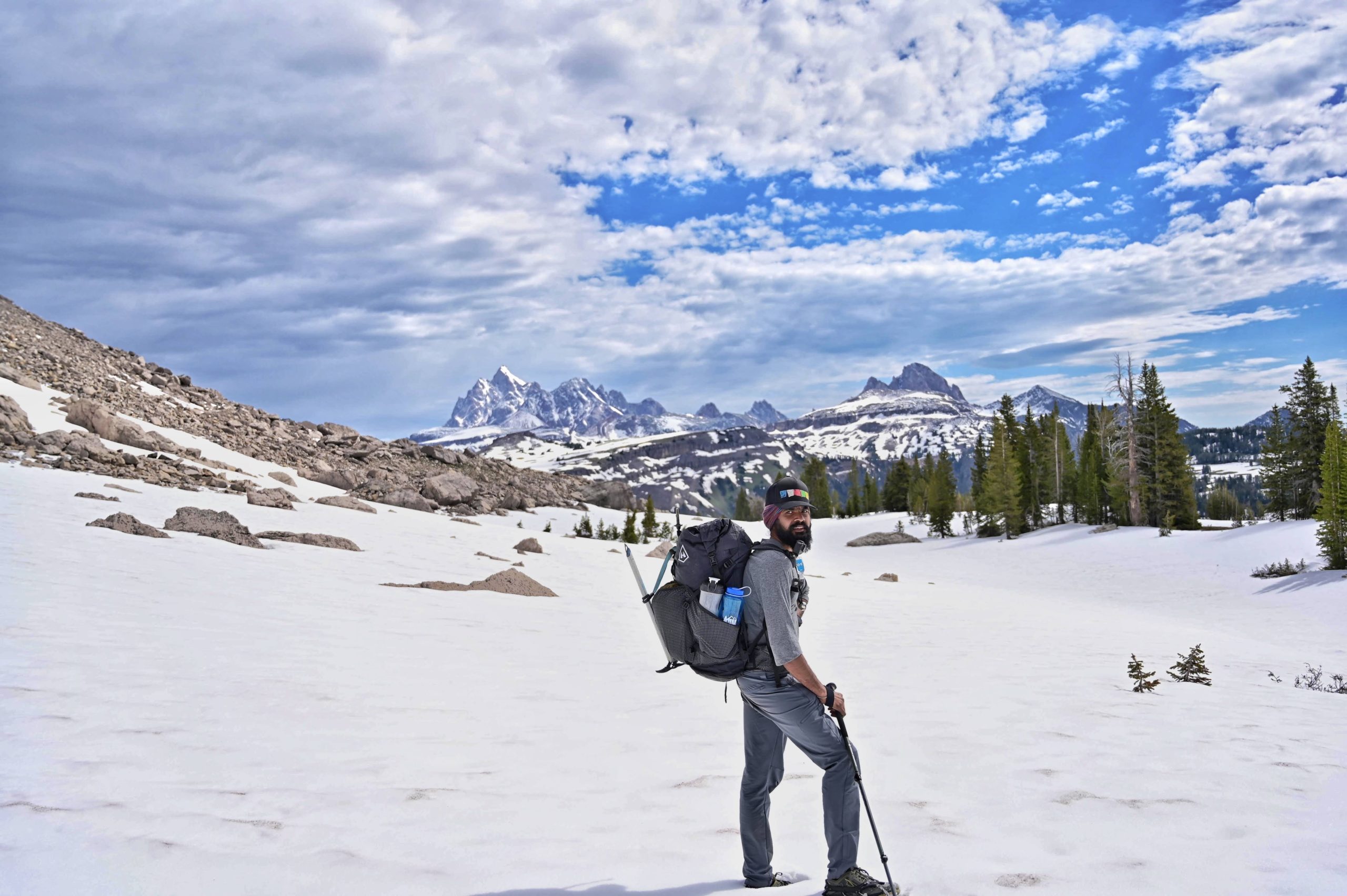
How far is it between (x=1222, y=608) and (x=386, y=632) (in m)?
28.8

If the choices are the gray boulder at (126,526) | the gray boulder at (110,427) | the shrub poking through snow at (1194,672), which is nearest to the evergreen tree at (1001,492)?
the shrub poking through snow at (1194,672)

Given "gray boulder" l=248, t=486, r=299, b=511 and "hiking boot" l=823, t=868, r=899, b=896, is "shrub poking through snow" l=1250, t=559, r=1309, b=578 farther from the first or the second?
"gray boulder" l=248, t=486, r=299, b=511

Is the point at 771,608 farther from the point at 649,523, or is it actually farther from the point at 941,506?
the point at 941,506

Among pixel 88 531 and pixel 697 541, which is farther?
pixel 88 531

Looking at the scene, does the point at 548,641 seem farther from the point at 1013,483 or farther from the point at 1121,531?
the point at 1013,483

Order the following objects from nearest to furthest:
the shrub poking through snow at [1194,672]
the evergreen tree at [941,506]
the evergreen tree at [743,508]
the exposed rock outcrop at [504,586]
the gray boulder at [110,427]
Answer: the shrub poking through snow at [1194,672]
the exposed rock outcrop at [504,586]
the gray boulder at [110,427]
the evergreen tree at [941,506]
the evergreen tree at [743,508]

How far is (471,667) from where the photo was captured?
9.69 metres

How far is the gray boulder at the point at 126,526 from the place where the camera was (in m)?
14.4

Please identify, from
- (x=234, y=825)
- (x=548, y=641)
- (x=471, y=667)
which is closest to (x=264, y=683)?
(x=471, y=667)

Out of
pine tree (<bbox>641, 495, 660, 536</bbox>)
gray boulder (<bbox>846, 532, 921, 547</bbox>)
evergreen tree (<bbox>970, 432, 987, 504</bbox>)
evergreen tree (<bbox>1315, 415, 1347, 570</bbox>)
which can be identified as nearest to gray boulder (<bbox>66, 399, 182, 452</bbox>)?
pine tree (<bbox>641, 495, 660, 536</bbox>)

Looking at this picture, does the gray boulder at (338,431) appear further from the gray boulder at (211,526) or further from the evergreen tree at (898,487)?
the evergreen tree at (898,487)

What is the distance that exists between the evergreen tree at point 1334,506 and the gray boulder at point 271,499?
37665 millimetres

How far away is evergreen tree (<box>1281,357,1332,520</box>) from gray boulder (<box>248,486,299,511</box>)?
53709 mm

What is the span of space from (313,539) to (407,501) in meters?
17.9
